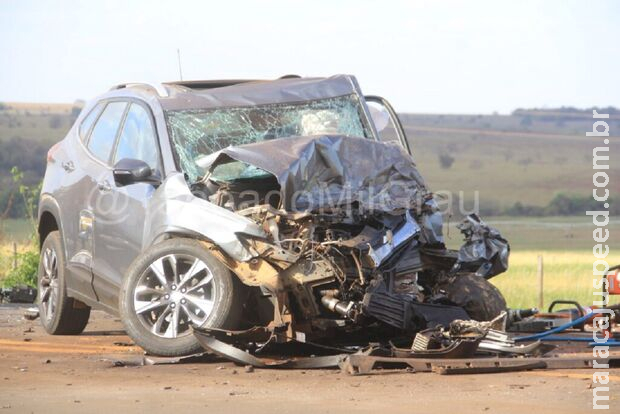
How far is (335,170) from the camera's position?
1112 cm

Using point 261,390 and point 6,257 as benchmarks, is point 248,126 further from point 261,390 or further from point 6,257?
point 6,257

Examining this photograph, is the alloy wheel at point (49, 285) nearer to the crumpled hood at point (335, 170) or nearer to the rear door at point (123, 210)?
the rear door at point (123, 210)

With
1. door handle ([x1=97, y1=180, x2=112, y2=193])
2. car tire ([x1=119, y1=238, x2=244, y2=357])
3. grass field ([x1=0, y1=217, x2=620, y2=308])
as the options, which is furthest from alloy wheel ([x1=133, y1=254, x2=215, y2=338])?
grass field ([x1=0, y1=217, x2=620, y2=308])

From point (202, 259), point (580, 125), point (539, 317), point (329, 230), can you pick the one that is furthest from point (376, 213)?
point (580, 125)

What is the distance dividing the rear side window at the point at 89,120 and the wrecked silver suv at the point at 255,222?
1.0 inches

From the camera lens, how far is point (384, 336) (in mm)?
11016

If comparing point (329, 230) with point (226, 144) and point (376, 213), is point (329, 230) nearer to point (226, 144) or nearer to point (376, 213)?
point (376, 213)

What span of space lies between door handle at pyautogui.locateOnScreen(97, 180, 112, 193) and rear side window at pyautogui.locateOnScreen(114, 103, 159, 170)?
204mm

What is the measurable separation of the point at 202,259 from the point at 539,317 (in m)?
4.13

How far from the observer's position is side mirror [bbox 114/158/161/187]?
37.2 feet

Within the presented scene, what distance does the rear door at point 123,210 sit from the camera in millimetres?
11508

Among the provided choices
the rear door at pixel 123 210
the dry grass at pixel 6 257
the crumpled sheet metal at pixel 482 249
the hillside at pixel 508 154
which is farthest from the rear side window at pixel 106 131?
the hillside at pixel 508 154

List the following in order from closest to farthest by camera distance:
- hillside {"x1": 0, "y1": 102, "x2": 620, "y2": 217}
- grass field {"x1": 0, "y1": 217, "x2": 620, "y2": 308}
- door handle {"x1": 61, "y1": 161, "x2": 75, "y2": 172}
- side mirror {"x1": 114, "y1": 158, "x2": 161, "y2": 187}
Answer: side mirror {"x1": 114, "y1": 158, "x2": 161, "y2": 187} → door handle {"x1": 61, "y1": 161, "x2": 75, "y2": 172} → grass field {"x1": 0, "y1": 217, "x2": 620, "y2": 308} → hillside {"x1": 0, "y1": 102, "x2": 620, "y2": 217}

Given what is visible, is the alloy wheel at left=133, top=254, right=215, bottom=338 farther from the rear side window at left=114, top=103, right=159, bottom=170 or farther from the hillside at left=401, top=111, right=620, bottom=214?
the hillside at left=401, top=111, right=620, bottom=214
